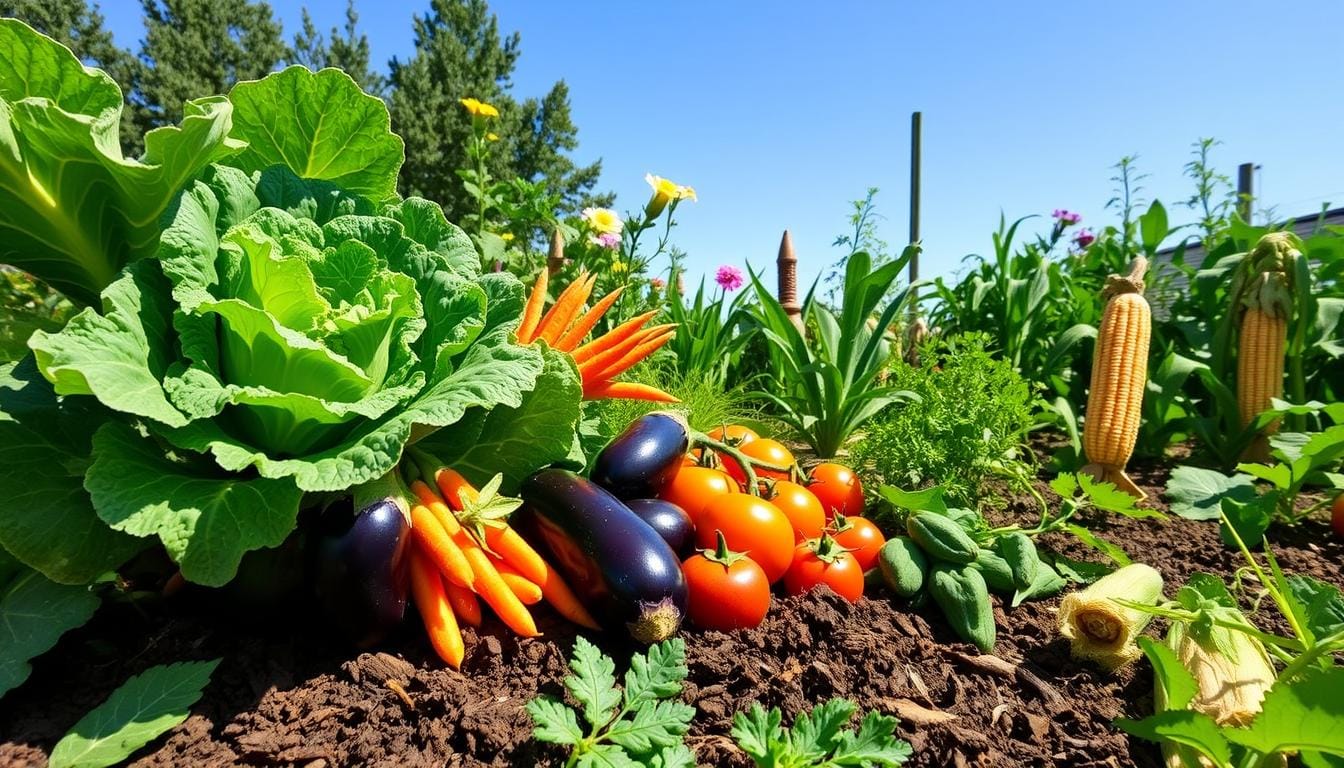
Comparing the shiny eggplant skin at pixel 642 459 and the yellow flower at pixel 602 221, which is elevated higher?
the yellow flower at pixel 602 221

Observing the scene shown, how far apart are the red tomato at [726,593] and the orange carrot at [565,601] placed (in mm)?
222

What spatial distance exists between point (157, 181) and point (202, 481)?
60cm

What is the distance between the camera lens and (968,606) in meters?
1.62

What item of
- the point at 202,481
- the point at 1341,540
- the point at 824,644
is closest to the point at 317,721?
the point at 202,481

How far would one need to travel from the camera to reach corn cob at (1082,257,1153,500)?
108 inches

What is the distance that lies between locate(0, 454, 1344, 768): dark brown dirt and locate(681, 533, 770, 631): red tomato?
0.13ft

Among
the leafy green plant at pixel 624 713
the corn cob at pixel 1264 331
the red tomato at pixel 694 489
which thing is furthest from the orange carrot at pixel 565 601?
the corn cob at pixel 1264 331

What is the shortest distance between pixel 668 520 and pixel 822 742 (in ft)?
2.35

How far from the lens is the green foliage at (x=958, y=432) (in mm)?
2367

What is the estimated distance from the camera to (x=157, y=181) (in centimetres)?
138

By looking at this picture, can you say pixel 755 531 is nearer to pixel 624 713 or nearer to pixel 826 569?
pixel 826 569

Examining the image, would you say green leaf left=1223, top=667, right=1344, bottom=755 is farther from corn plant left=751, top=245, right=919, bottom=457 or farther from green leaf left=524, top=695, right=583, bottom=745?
corn plant left=751, top=245, right=919, bottom=457

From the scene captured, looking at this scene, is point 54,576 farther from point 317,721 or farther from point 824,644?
point 824,644

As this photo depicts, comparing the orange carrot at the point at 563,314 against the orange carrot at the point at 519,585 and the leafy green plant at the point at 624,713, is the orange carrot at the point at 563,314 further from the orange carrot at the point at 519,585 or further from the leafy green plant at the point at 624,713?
the leafy green plant at the point at 624,713
